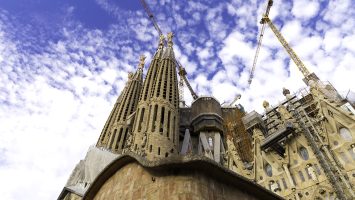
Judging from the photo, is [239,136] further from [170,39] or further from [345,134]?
[170,39]

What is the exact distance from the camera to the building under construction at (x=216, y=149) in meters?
4.60

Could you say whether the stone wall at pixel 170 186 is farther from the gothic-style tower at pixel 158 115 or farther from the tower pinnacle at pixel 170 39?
the tower pinnacle at pixel 170 39

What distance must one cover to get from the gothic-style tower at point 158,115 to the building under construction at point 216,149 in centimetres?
9

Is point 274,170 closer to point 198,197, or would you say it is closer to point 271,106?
point 271,106

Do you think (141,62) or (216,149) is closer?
(216,149)

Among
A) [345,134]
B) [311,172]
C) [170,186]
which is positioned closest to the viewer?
[170,186]

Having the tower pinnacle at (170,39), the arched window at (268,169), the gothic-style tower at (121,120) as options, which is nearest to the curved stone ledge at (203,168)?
the arched window at (268,169)

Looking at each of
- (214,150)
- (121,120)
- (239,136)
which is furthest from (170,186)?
(121,120)

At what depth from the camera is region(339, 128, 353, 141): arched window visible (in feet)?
53.7

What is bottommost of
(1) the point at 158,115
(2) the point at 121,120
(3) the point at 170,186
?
(3) the point at 170,186

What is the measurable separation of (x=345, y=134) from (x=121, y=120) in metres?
22.1

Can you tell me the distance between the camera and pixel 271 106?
26938mm

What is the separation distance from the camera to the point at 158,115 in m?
26.9

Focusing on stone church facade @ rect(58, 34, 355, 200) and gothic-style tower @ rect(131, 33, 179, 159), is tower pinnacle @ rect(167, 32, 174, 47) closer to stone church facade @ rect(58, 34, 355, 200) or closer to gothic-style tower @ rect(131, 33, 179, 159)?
stone church facade @ rect(58, 34, 355, 200)
